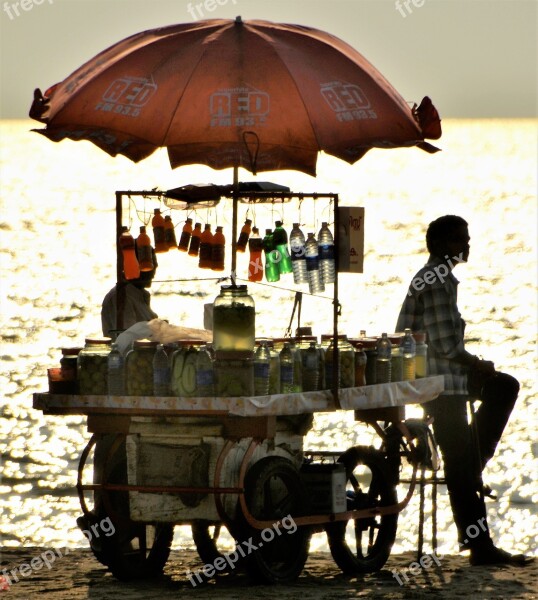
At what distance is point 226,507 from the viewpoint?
782 cm

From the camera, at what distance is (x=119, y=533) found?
8.21m

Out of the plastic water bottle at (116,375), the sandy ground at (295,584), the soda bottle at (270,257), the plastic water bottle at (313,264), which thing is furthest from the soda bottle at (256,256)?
the sandy ground at (295,584)

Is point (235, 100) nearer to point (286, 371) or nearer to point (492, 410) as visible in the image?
point (286, 371)

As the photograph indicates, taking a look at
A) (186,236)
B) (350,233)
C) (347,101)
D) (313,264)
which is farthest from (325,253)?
(186,236)

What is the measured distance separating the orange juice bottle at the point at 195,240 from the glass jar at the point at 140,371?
3.95 ft

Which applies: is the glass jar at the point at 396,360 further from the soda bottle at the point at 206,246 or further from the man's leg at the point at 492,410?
the soda bottle at the point at 206,246

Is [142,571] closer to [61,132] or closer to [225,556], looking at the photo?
[225,556]

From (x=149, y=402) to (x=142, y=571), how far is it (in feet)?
4.12

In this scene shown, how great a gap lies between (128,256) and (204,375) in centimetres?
137

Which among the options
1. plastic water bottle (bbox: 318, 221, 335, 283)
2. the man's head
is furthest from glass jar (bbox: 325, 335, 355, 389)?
the man's head

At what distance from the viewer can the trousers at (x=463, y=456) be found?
28.9ft

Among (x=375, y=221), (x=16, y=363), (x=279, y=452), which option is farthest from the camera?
(x=375, y=221)

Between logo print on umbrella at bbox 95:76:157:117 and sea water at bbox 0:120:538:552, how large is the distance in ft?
2.69

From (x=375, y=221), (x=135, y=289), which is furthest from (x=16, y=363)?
(x=375, y=221)
